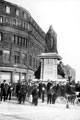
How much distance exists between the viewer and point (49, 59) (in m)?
19.3

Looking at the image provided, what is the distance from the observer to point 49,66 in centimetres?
1923

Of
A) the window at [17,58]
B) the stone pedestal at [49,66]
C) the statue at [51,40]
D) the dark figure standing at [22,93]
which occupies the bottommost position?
the dark figure standing at [22,93]

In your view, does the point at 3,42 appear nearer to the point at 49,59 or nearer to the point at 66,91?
the point at 49,59

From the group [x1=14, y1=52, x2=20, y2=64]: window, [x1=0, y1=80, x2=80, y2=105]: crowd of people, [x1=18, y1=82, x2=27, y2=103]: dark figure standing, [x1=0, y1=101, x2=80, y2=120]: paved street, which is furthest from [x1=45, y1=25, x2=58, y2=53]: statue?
[x1=14, y1=52, x2=20, y2=64]: window

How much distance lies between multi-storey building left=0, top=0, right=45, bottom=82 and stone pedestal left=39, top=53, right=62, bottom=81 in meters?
22.4

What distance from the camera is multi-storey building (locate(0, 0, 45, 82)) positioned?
4253 centimetres

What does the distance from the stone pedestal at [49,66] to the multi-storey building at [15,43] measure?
882 inches

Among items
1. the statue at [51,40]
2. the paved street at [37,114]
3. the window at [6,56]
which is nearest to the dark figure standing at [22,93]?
the paved street at [37,114]

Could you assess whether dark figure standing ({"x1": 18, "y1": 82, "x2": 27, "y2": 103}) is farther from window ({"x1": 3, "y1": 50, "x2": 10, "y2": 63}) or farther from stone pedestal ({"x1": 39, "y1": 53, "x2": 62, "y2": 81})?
window ({"x1": 3, "y1": 50, "x2": 10, "y2": 63})

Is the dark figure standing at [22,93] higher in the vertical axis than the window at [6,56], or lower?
lower

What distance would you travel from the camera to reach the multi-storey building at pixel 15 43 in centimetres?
4253

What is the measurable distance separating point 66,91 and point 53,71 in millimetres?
2937

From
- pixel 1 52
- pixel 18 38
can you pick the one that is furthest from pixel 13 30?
pixel 1 52

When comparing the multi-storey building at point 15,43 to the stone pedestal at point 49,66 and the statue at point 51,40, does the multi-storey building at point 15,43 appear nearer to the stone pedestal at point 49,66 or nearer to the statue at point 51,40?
the statue at point 51,40
